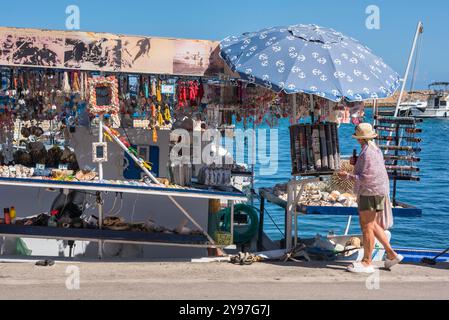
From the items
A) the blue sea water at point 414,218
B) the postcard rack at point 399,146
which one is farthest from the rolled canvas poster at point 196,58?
the blue sea water at point 414,218

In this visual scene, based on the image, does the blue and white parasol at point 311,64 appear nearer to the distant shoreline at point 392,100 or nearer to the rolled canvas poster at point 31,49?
the distant shoreline at point 392,100

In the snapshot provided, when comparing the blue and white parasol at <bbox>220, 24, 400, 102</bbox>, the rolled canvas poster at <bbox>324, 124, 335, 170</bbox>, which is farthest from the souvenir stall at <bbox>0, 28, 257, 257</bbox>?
the rolled canvas poster at <bbox>324, 124, 335, 170</bbox>

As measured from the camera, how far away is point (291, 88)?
7254 millimetres

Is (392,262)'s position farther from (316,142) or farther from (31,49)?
(31,49)

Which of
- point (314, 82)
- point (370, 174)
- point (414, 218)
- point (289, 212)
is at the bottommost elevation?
point (414, 218)

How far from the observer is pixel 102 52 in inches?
304

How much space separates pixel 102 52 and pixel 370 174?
11.0 ft

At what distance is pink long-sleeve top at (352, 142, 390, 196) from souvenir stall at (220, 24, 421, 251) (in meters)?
0.52

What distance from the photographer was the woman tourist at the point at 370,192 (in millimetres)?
7164

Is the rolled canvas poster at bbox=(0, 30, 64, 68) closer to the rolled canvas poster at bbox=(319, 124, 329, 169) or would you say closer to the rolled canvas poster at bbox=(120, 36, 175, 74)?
the rolled canvas poster at bbox=(120, 36, 175, 74)

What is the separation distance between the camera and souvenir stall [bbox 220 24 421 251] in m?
7.39

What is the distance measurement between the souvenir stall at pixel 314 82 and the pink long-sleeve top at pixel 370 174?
1.70 feet

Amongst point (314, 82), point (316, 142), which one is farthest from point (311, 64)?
point (316, 142)
